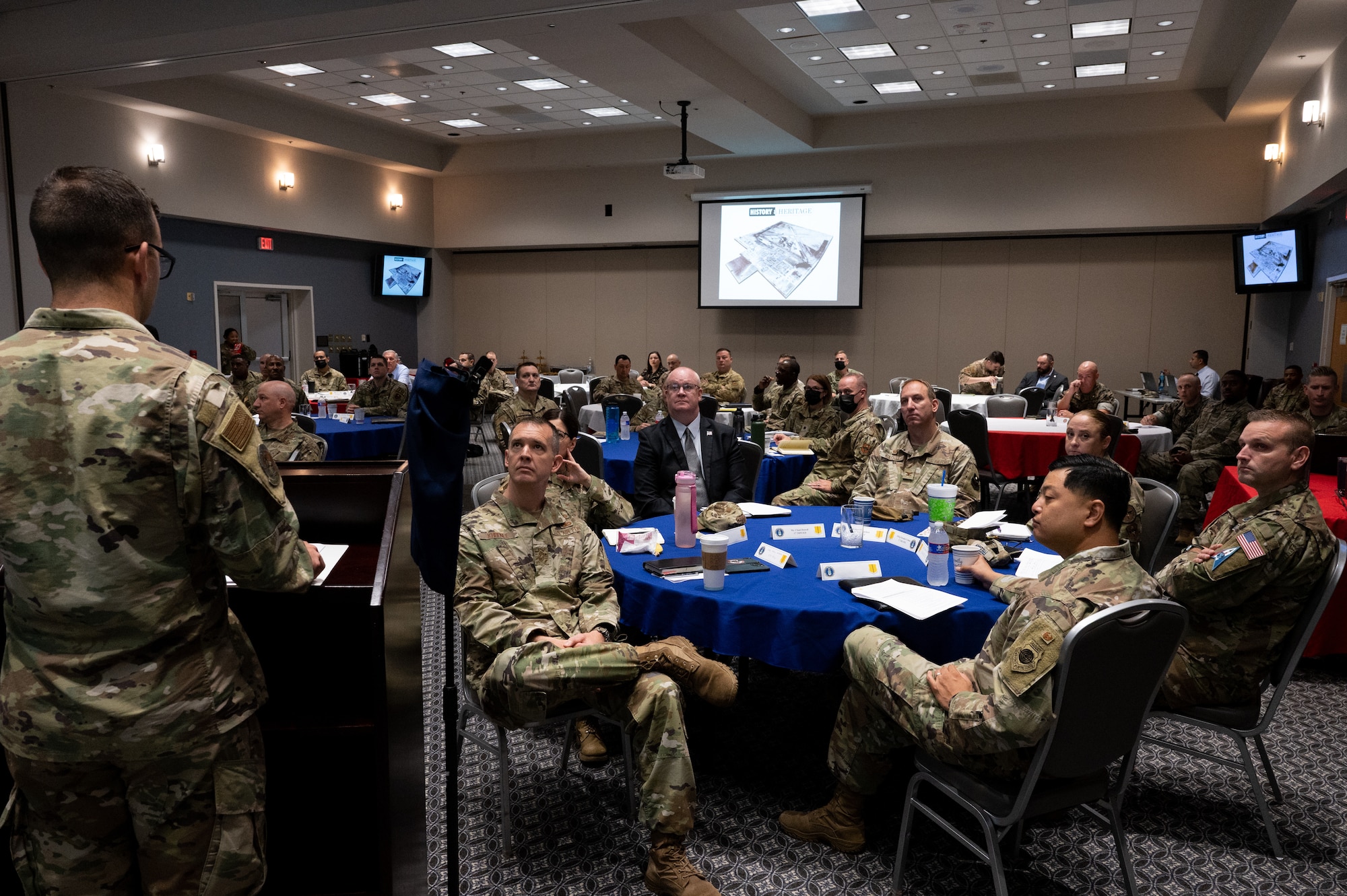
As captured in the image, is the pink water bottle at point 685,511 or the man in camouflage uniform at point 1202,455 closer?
the pink water bottle at point 685,511

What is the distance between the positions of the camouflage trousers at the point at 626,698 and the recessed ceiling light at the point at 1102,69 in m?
9.89

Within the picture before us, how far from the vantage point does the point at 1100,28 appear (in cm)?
843

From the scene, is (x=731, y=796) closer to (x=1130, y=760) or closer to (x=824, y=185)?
(x=1130, y=760)

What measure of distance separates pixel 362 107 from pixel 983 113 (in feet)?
27.5

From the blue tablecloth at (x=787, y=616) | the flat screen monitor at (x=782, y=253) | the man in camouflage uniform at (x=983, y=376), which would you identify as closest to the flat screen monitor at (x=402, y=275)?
the flat screen monitor at (x=782, y=253)

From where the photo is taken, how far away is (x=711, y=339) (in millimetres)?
14773

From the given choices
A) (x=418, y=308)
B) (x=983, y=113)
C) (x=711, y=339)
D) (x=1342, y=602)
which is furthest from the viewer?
(x=418, y=308)

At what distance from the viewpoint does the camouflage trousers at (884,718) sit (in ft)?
7.45

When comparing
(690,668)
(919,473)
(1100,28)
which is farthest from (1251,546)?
(1100,28)

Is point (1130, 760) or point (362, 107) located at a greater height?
point (362, 107)

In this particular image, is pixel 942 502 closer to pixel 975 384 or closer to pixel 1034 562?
pixel 1034 562

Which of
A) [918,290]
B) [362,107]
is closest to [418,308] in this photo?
[362,107]

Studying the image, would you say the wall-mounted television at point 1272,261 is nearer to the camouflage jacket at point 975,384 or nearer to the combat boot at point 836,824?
the camouflage jacket at point 975,384

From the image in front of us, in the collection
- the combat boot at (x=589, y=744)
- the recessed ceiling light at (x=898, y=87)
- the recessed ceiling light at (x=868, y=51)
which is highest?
the recessed ceiling light at (x=898, y=87)
